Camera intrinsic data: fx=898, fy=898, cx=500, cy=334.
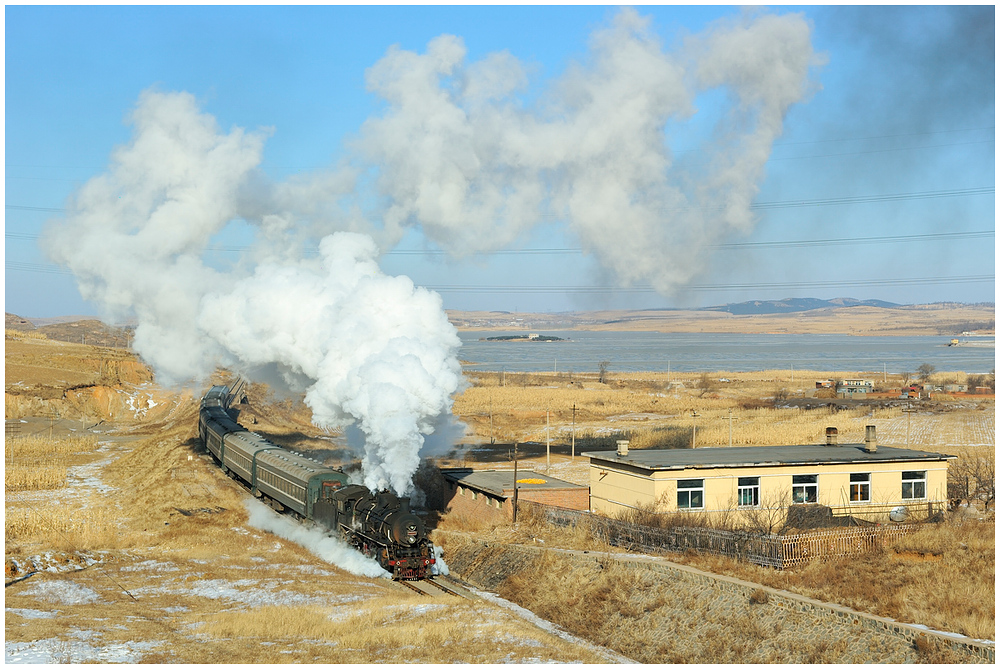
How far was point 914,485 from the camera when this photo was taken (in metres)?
39.9

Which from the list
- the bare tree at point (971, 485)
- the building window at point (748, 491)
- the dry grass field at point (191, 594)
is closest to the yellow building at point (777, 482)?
the building window at point (748, 491)

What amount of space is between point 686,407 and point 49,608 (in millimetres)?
77161

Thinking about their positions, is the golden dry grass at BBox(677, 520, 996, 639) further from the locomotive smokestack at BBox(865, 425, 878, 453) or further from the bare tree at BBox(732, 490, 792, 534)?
the locomotive smokestack at BBox(865, 425, 878, 453)

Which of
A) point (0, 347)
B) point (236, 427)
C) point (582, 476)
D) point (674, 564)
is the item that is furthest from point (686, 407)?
point (0, 347)

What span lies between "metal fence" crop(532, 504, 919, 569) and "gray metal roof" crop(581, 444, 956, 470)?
3863mm

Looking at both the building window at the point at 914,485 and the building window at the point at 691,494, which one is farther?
the building window at the point at 914,485

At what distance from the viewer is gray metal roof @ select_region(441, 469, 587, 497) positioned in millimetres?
42281

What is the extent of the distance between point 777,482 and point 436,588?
15.6 meters

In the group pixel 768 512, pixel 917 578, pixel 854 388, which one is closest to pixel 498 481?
pixel 768 512

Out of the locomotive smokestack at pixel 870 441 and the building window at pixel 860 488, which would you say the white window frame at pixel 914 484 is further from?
the locomotive smokestack at pixel 870 441

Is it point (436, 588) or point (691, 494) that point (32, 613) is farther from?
point (691, 494)

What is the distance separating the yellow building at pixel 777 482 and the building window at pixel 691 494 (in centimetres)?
4

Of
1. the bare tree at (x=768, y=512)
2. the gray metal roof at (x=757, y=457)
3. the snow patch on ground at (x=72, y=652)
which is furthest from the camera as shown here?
the gray metal roof at (x=757, y=457)

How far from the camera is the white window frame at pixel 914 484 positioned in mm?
39812
